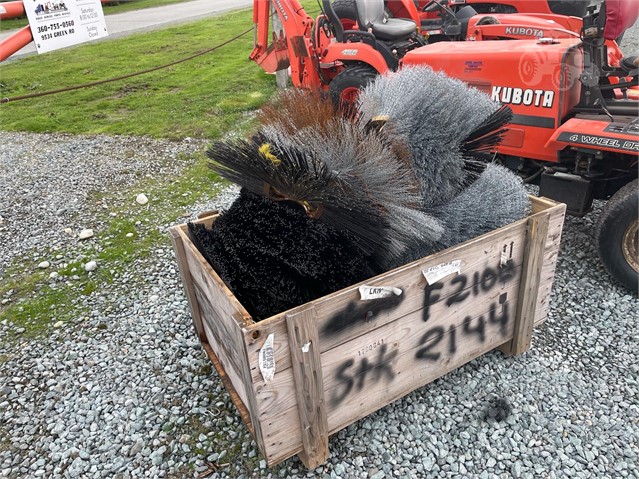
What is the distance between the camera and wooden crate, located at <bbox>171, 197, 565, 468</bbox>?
1.73m

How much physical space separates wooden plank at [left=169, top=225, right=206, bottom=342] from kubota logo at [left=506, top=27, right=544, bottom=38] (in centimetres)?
347

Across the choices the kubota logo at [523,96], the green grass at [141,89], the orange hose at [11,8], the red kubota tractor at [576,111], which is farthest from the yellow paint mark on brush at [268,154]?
the green grass at [141,89]

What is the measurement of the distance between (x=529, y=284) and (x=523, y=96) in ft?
4.86

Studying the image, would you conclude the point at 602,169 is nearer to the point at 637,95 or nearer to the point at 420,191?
the point at 637,95

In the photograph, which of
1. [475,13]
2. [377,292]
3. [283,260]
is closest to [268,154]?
[283,260]

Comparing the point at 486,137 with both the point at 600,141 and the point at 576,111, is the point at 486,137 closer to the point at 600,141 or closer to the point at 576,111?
the point at 600,141

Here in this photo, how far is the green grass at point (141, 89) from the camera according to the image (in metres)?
6.94

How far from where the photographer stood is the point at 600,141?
283cm

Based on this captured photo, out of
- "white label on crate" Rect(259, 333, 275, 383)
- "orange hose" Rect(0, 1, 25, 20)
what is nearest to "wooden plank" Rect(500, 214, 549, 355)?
"white label on crate" Rect(259, 333, 275, 383)

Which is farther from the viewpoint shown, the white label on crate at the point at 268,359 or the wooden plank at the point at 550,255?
the wooden plank at the point at 550,255

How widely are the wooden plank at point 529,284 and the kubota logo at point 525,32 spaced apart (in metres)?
2.67

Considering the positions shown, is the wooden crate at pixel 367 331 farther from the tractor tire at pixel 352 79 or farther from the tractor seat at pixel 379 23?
the tractor seat at pixel 379 23

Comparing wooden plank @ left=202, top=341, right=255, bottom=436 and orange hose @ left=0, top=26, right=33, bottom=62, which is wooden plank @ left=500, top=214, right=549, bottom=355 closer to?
wooden plank @ left=202, top=341, right=255, bottom=436

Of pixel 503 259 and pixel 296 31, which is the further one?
pixel 296 31
